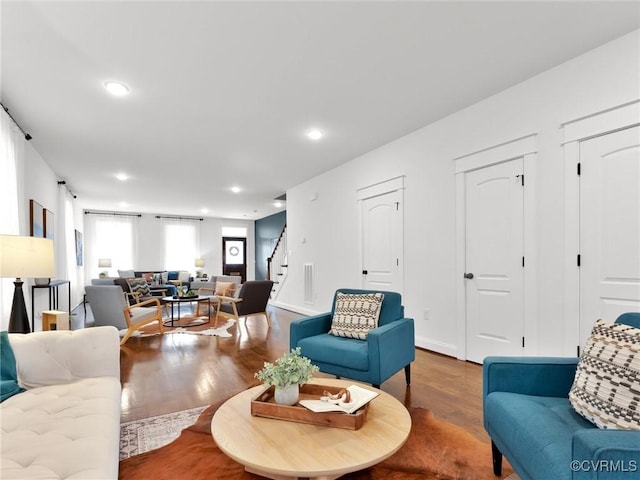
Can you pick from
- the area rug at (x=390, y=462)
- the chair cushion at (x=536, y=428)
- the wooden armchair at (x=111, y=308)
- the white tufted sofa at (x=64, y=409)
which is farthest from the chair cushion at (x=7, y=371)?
the wooden armchair at (x=111, y=308)

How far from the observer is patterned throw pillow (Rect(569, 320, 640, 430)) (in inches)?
49.4

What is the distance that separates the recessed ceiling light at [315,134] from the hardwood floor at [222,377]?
2775 millimetres

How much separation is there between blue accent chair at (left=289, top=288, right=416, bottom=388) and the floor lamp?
1.97 metres

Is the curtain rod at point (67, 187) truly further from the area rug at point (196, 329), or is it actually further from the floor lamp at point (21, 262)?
the floor lamp at point (21, 262)

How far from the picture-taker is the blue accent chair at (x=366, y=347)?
251 centimetres

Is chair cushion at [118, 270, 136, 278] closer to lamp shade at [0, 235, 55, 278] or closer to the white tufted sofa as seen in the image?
lamp shade at [0, 235, 55, 278]

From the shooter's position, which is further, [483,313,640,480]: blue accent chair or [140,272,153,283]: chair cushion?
[140,272,153,283]: chair cushion

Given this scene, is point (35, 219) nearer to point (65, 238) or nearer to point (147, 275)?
point (65, 238)

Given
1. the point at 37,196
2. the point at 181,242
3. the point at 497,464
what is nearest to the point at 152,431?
the point at 497,464

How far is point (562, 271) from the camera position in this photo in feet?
9.32

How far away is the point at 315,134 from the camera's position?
4.43 m

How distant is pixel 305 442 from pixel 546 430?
0.96 metres

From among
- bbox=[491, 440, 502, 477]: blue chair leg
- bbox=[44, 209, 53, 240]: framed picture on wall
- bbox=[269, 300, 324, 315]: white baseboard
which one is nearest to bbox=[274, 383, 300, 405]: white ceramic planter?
bbox=[491, 440, 502, 477]: blue chair leg

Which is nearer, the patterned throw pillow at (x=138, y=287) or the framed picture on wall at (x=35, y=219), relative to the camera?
the framed picture on wall at (x=35, y=219)
